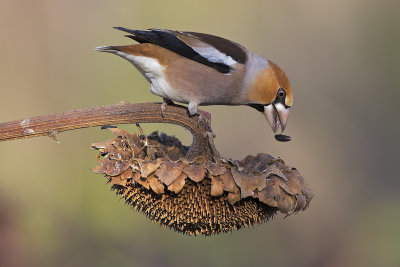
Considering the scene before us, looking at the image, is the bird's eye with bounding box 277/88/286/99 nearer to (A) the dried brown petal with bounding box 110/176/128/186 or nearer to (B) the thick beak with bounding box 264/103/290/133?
(B) the thick beak with bounding box 264/103/290/133

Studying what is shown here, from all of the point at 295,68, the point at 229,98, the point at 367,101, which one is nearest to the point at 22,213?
the point at 229,98

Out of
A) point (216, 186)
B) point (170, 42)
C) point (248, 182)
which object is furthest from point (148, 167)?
point (170, 42)

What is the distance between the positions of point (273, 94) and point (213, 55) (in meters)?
0.46

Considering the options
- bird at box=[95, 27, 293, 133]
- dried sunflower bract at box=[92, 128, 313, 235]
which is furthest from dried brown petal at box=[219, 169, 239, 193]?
bird at box=[95, 27, 293, 133]

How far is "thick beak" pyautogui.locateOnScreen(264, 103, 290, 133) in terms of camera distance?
3.27 metres

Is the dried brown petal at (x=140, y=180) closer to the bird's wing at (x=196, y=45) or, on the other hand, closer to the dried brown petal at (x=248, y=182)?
the dried brown petal at (x=248, y=182)

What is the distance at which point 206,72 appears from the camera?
342 centimetres

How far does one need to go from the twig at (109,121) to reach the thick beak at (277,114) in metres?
0.68

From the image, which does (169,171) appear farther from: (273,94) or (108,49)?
(273,94)

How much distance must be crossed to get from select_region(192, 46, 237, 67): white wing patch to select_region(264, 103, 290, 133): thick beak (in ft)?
1.35

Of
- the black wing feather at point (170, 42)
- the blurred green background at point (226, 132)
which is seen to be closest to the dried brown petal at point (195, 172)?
the black wing feather at point (170, 42)

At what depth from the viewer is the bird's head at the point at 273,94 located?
3.21 metres
